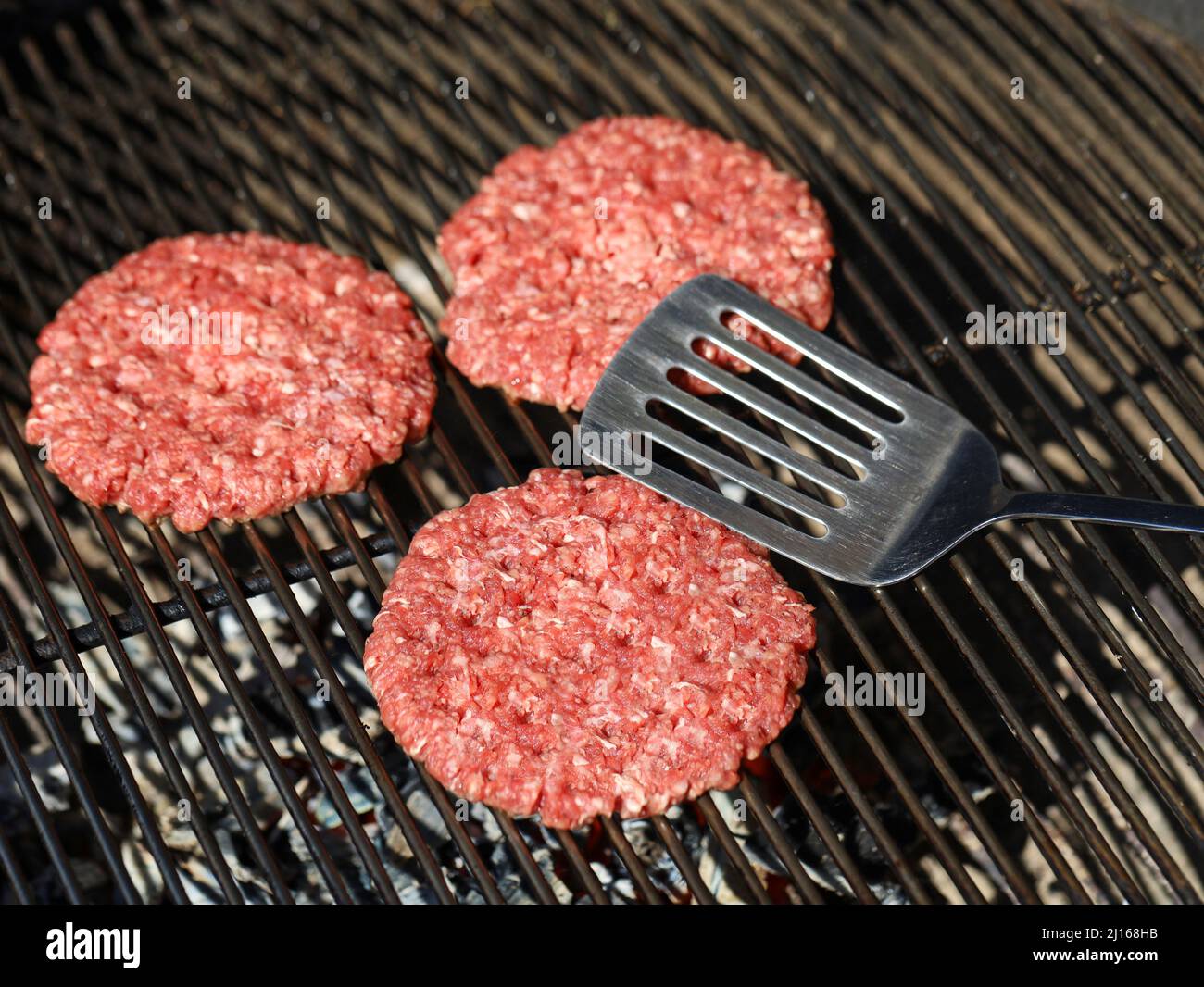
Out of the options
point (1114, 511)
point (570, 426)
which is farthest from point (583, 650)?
point (1114, 511)

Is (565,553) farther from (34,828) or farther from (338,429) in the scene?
(34,828)

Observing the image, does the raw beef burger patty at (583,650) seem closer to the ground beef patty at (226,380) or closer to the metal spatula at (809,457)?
the metal spatula at (809,457)

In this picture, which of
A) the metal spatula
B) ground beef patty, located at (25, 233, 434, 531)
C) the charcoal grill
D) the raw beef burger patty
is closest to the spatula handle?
the metal spatula

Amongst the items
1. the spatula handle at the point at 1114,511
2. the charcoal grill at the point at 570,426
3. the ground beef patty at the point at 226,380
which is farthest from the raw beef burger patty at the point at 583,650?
the spatula handle at the point at 1114,511

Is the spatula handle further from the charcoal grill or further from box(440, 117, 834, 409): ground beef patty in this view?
box(440, 117, 834, 409): ground beef patty

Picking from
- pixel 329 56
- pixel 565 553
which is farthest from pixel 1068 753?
pixel 329 56

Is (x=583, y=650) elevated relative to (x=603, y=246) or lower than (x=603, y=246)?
lower

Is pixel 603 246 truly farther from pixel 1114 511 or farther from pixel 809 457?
pixel 1114 511

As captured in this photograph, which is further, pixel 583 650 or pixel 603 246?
pixel 603 246
